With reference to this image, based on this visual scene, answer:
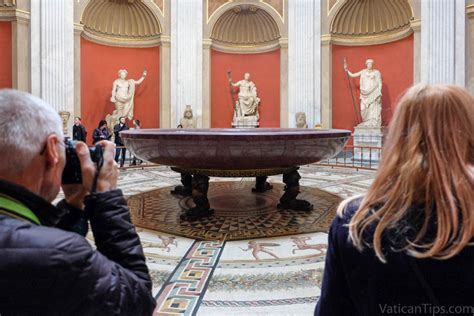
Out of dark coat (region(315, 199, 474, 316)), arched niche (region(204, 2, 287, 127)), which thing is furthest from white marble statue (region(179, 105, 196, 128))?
dark coat (region(315, 199, 474, 316))

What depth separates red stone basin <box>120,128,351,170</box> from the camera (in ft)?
10.3

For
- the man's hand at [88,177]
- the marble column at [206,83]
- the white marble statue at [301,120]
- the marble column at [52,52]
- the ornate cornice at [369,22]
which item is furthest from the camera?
the marble column at [206,83]

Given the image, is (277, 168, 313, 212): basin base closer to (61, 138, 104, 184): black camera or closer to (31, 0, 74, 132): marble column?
(61, 138, 104, 184): black camera

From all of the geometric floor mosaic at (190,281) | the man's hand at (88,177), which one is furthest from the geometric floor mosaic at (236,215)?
the man's hand at (88,177)

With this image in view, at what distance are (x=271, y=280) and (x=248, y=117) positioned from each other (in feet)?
34.0

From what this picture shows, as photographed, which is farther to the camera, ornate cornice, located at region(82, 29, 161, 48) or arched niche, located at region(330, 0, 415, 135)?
ornate cornice, located at region(82, 29, 161, 48)

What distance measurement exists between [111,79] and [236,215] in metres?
9.29

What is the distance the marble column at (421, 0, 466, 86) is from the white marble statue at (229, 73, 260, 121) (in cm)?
508

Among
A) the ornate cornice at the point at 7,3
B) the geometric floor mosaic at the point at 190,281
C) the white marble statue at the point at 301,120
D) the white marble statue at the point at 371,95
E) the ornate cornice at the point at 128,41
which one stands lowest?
the geometric floor mosaic at the point at 190,281

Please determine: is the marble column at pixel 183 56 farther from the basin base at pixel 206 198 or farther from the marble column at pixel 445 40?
the basin base at pixel 206 198

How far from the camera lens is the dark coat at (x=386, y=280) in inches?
28.3

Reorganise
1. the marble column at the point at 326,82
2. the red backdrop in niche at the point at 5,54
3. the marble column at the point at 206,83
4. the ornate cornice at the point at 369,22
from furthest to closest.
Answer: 1. the marble column at the point at 206,83
2. the marble column at the point at 326,82
3. the ornate cornice at the point at 369,22
4. the red backdrop in niche at the point at 5,54

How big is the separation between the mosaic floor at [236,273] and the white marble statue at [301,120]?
8359mm

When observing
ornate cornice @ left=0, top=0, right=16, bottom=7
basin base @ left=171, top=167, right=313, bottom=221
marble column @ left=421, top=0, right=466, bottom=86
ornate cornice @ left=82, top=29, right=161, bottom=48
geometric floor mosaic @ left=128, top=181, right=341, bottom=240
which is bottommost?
geometric floor mosaic @ left=128, top=181, right=341, bottom=240
